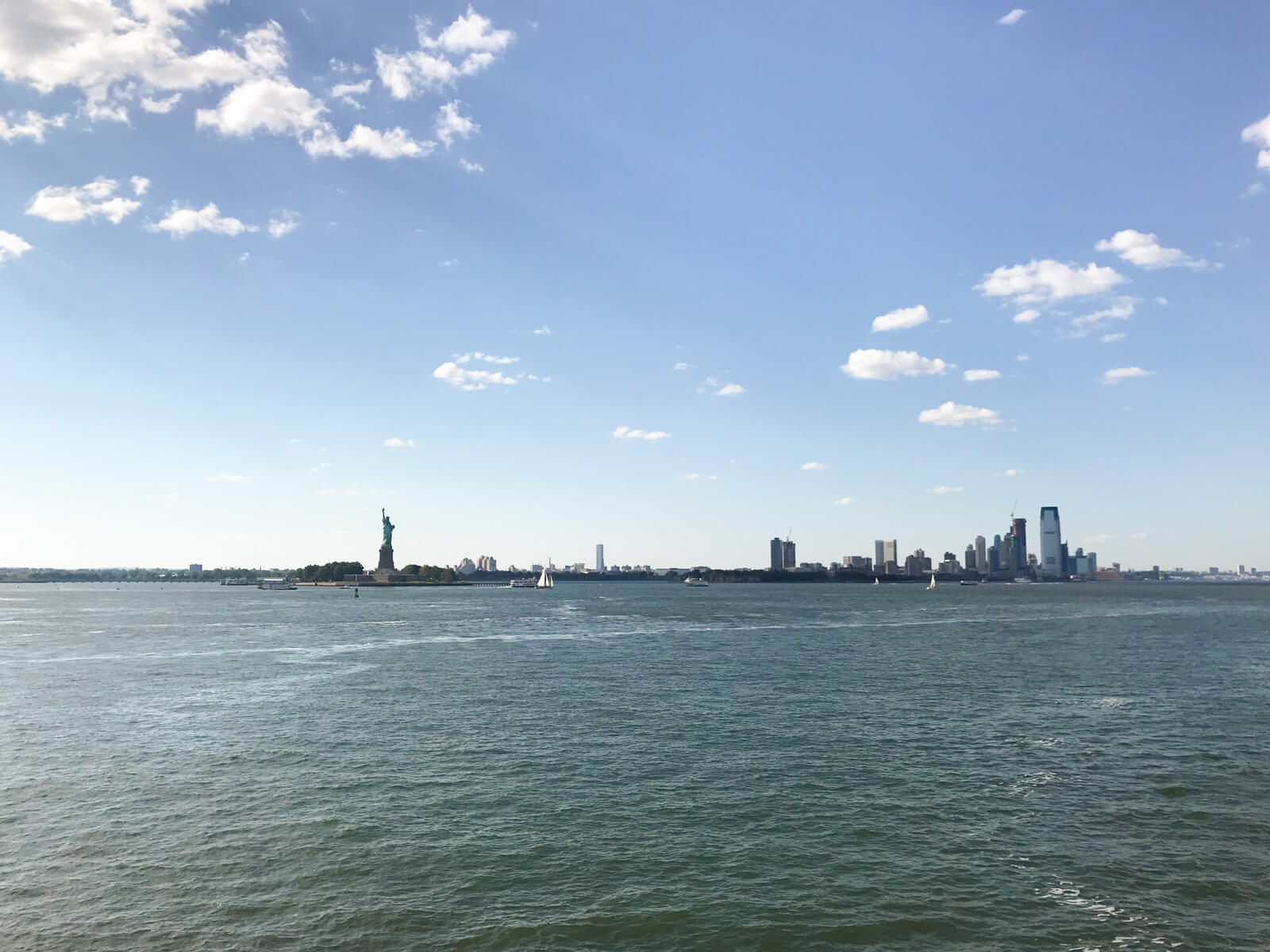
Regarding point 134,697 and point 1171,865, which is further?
point 134,697

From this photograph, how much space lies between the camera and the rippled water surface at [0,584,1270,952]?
79.3 ft

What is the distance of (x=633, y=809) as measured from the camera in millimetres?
33594

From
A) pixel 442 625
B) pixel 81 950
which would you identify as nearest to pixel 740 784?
pixel 81 950

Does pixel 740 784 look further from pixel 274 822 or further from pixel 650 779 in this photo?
pixel 274 822

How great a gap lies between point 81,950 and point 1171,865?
110 feet

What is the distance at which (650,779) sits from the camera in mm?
37875

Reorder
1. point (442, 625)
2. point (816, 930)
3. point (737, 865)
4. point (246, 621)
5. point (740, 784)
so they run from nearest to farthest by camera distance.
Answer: point (816, 930)
point (737, 865)
point (740, 784)
point (442, 625)
point (246, 621)

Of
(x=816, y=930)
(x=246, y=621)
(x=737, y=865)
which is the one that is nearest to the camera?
(x=816, y=930)

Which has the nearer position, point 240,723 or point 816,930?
point 816,930

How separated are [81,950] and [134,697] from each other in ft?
140

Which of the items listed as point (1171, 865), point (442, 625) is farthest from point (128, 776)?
point (442, 625)

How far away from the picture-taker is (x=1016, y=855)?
28.9 meters

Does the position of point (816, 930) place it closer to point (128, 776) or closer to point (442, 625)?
point (128, 776)

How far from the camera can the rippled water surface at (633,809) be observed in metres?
24.2
